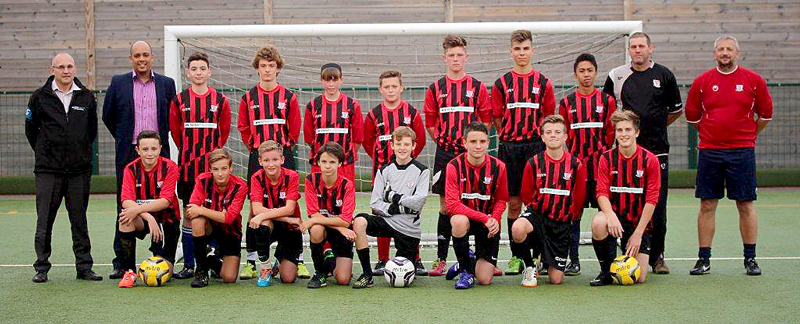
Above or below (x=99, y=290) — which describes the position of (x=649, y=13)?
above

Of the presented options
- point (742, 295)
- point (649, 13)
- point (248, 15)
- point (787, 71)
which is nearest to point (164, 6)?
point (248, 15)

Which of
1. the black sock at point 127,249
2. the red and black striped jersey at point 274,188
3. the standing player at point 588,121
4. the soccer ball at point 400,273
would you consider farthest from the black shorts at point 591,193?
the black sock at point 127,249

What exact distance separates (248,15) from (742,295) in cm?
997

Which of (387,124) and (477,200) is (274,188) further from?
(477,200)

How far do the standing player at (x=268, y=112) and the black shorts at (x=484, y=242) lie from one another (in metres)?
1.44

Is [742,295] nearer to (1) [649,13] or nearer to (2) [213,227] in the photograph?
(2) [213,227]

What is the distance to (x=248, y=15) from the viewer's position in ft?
45.3

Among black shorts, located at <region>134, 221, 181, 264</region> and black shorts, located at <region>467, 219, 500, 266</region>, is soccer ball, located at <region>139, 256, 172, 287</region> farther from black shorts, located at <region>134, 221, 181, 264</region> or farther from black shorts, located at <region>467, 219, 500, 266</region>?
black shorts, located at <region>467, 219, 500, 266</region>

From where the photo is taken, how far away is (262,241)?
597cm

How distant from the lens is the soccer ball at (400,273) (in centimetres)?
573

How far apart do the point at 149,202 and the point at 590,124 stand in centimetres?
303

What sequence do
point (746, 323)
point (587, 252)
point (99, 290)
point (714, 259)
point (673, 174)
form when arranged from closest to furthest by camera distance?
1. point (746, 323)
2. point (99, 290)
3. point (714, 259)
4. point (587, 252)
5. point (673, 174)

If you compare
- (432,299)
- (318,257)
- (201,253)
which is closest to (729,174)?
(432,299)

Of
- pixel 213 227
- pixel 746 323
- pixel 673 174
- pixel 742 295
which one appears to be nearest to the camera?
pixel 746 323
